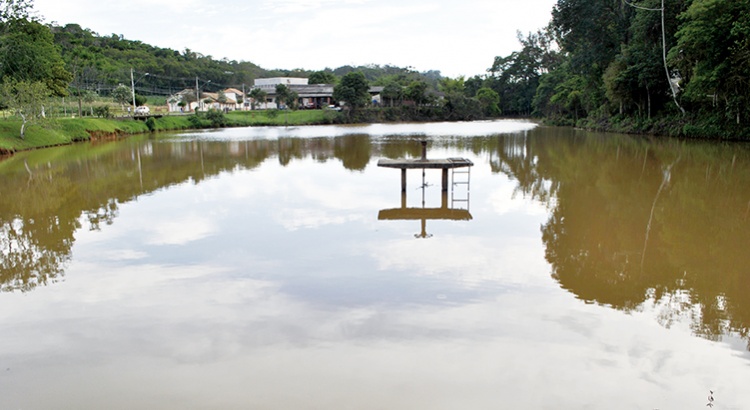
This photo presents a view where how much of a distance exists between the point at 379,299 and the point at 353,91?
5977 centimetres

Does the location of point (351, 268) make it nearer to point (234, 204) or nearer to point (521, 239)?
point (521, 239)

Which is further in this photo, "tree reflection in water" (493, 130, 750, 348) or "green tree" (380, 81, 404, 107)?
"green tree" (380, 81, 404, 107)

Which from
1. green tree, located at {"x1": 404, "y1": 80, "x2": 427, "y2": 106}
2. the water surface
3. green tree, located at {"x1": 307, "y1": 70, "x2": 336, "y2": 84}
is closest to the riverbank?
green tree, located at {"x1": 404, "y1": 80, "x2": 427, "y2": 106}

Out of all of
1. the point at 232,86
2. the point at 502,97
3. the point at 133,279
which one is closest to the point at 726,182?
the point at 133,279

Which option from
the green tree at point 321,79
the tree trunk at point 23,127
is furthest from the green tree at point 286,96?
the tree trunk at point 23,127

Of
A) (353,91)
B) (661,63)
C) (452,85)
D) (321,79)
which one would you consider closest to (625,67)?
(661,63)

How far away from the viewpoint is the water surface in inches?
184

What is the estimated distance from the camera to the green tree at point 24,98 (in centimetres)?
2666

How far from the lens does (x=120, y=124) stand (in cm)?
4281

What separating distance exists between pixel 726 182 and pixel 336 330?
12841 millimetres

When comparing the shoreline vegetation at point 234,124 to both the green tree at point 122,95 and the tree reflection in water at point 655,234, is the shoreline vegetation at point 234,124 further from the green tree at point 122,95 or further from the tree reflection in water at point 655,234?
the tree reflection in water at point 655,234

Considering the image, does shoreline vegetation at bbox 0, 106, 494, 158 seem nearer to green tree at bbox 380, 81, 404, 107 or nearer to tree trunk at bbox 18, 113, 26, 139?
tree trunk at bbox 18, 113, 26, 139

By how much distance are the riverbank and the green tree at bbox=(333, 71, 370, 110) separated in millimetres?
2197

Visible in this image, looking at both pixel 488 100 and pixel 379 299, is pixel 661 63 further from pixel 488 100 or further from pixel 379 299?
pixel 488 100
